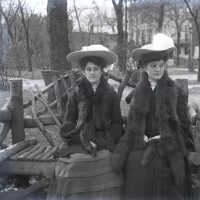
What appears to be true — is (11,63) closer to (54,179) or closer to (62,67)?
(62,67)

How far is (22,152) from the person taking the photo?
13.7 feet

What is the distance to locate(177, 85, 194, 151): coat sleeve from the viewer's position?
3.20m

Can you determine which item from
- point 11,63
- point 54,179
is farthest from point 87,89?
point 11,63

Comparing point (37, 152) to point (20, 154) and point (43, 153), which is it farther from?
point (20, 154)

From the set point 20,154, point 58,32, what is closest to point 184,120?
point 20,154

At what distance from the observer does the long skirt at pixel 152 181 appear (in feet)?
10.0

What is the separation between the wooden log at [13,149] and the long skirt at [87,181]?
0.91 metres

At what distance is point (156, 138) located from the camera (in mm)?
3137

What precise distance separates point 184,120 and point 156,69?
1.63ft

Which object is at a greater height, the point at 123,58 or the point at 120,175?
the point at 123,58

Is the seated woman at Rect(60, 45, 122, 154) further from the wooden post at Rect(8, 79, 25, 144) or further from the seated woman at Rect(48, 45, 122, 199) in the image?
the wooden post at Rect(8, 79, 25, 144)

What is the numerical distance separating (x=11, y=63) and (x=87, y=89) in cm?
1492

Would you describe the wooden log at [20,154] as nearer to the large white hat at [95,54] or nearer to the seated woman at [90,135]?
the seated woman at [90,135]

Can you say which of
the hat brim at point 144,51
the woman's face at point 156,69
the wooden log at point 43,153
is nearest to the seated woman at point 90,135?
the hat brim at point 144,51
